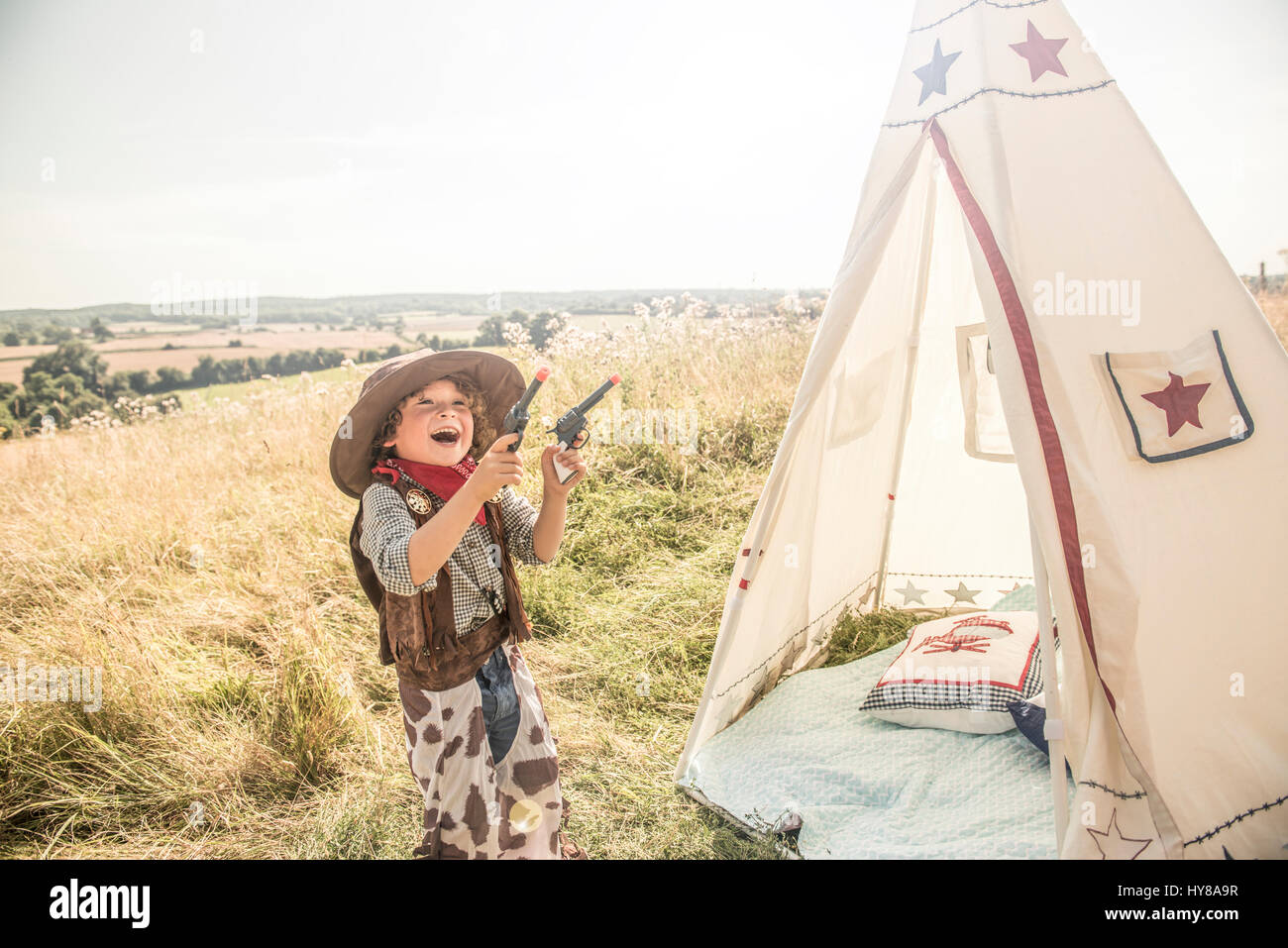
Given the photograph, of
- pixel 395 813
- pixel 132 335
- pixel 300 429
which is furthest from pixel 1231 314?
pixel 132 335

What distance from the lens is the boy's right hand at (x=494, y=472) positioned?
177 cm

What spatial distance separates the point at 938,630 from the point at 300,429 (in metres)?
4.98

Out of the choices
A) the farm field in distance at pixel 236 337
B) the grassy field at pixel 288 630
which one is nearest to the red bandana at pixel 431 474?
the grassy field at pixel 288 630

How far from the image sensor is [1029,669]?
3.06m

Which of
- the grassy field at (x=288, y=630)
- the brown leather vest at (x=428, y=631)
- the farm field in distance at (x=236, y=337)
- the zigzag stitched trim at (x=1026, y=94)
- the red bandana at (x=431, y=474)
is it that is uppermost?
the zigzag stitched trim at (x=1026, y=94)

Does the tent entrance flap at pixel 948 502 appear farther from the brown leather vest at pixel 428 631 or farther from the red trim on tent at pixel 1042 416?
the brown leather vest at pixel 428 631

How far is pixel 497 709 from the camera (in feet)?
6.85

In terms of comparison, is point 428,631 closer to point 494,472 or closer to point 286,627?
point 494,472

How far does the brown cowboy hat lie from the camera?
2012 millimetres

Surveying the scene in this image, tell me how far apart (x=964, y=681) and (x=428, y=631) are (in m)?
2.11

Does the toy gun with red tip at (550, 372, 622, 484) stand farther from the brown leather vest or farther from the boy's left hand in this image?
the brown leather vest

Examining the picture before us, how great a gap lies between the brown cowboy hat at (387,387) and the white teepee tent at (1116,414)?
110 centimetres

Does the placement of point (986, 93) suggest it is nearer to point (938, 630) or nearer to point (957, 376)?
point (957, 376)

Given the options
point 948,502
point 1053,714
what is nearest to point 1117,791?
point 1053,714
